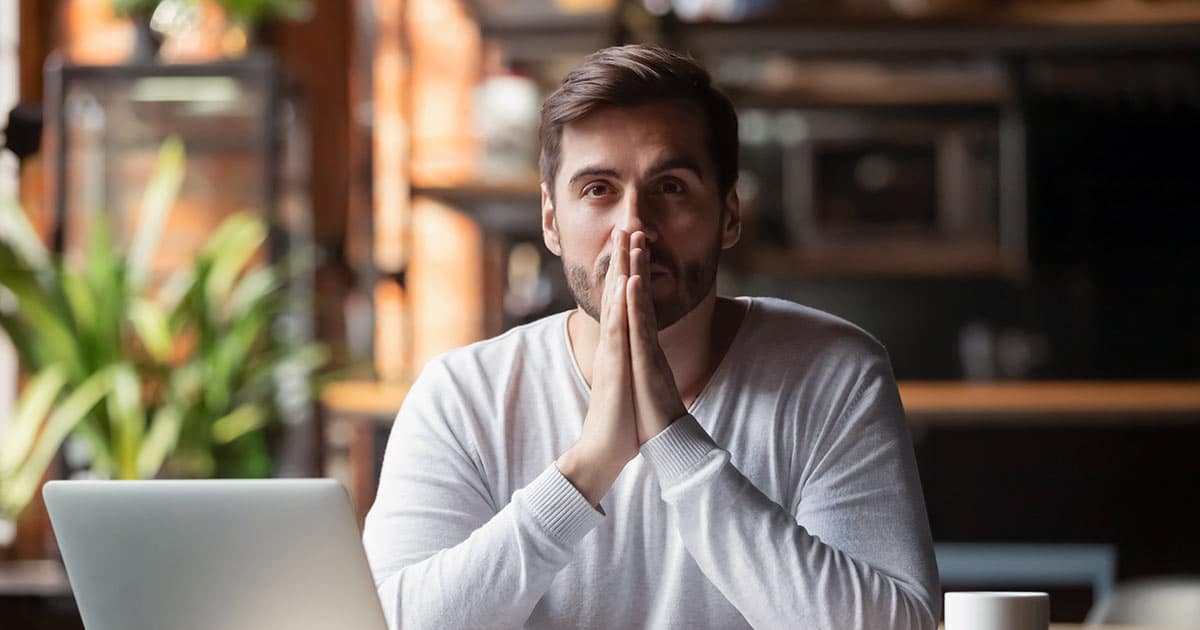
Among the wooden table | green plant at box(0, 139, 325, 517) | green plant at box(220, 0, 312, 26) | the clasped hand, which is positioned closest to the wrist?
the clasped hand

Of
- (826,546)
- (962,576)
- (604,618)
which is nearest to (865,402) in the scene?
(826,546)

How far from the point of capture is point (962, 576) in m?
3.78

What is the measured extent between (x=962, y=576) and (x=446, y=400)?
8.03ft

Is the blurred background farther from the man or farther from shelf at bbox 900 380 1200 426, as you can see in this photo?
the man

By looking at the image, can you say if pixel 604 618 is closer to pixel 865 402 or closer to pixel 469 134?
pixel 865 402

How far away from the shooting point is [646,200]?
1572 millimetres

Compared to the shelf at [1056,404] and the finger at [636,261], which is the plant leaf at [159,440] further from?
the finger at [636,261]

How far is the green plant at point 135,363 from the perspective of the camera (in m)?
3.47

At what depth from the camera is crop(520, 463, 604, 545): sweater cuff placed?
4.59ft

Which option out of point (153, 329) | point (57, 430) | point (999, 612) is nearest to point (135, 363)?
point (153, 329)

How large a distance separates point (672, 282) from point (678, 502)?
263 mm

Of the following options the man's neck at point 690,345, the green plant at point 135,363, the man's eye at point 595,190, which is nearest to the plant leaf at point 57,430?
the green plant at point 135,363

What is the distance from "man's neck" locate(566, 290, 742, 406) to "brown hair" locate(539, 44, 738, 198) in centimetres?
14

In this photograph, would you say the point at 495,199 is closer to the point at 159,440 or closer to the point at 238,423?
the point at 238,423
